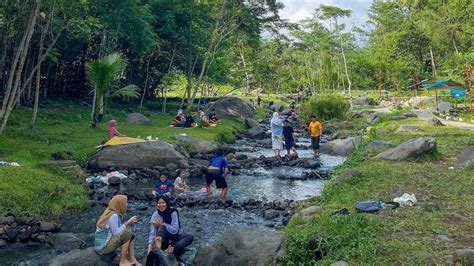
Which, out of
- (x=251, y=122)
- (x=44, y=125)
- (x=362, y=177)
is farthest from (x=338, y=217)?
(x=251, y=122)

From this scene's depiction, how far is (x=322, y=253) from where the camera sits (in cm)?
787

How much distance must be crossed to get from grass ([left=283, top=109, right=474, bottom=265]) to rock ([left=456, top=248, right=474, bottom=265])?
0.69 ft

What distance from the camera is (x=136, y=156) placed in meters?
18.8

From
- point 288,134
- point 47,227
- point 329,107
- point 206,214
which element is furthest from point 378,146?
point 329,107

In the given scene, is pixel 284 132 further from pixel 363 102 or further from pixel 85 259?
pixel 363 102

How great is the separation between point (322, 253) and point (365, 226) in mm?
1056

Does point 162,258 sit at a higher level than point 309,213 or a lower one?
lower

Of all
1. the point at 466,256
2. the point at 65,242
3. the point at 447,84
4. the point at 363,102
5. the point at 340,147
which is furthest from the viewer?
the point at 363,102

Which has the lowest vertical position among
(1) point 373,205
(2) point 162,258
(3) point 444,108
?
(2) point 162,258

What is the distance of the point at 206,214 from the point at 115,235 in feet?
15.3

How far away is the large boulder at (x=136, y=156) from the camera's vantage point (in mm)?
18281

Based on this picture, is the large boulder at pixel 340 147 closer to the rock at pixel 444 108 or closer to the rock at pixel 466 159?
the rock at pixel 466 159

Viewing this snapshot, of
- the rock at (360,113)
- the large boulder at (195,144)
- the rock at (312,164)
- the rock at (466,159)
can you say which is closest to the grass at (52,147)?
the large boulder at (195,144)

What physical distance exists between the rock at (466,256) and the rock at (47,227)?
28.7 feet
